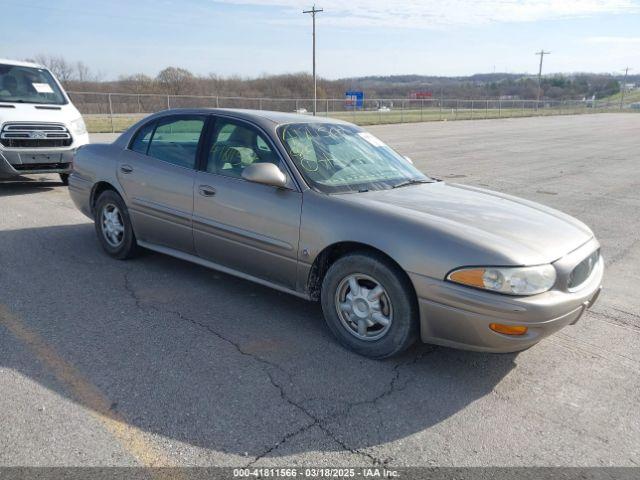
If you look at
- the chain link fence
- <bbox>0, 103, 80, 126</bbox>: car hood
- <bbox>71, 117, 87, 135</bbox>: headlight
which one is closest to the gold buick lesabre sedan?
<bbox>0, 103, 80, 126</bbox>: car hood

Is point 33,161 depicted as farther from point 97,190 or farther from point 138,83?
point 138,83

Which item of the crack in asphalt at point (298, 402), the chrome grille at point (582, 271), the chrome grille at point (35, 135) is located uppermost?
the chrome grille at point (35, 135)

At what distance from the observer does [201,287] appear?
481cm

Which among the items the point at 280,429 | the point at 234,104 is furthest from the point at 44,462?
the point at 234,104

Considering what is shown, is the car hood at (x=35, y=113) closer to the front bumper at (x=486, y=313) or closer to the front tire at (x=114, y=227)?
the front tire at (x=114, y=227)

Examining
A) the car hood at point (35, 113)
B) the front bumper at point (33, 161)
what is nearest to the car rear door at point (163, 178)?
the front bumper at point (33, 161)

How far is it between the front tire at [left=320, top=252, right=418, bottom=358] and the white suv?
271 inches

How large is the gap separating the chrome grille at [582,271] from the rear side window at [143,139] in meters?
3.82

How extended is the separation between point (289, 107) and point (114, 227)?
103ft

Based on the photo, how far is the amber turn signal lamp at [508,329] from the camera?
3.09 metres

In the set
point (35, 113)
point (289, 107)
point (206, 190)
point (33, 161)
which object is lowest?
point (33, 161)

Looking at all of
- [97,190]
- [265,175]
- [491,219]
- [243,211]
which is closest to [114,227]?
[97,190]

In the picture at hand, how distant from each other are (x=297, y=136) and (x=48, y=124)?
6248mm

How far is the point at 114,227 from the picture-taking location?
18.0 feet
